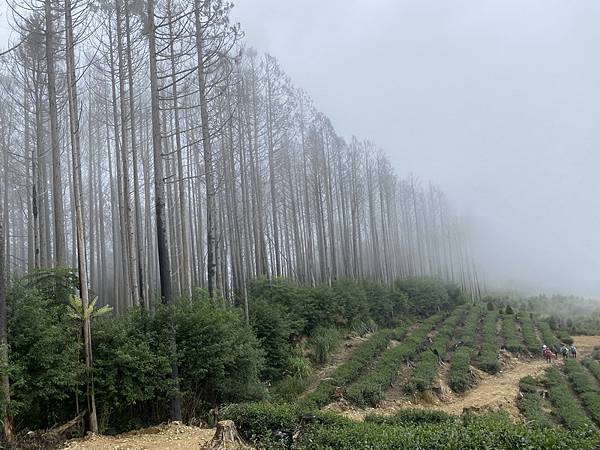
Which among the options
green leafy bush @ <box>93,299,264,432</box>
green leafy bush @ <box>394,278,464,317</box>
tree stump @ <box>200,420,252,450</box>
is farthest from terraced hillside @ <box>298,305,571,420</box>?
tree stump @ <box>200,420,252,450</box>

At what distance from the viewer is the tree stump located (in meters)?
6.72

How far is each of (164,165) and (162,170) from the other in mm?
7515

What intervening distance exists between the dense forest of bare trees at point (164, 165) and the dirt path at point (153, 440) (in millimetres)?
2467

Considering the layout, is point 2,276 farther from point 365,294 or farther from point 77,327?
point 365,294

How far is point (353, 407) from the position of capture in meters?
14.2

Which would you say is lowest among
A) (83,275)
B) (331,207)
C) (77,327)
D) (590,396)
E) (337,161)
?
(590,396)

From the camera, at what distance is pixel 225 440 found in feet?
22.4

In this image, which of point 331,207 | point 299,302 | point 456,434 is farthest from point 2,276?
point 331,207

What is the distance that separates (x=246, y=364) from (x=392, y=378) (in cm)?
780

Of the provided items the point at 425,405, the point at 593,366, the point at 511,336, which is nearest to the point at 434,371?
the point at 425,405

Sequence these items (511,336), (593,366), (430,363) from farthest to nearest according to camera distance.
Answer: (511,336) → (593,366) → (430,363)

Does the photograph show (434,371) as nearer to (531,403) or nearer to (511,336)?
(531,403)

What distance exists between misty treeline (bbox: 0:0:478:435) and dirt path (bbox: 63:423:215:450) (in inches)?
22.7

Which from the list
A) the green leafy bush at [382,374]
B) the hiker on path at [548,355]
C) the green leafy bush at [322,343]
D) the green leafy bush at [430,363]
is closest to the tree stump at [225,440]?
the green leafy bush at [382,374]
